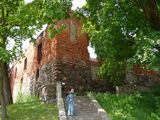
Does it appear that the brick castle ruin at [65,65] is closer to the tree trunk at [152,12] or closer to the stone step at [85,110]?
the stone step at [85,110]

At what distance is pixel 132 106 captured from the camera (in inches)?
775

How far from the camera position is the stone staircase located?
1831 centimetres

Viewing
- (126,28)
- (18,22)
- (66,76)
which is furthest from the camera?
(66,76)

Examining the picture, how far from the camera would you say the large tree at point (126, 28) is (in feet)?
56.3

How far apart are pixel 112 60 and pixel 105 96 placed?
7.39 ft

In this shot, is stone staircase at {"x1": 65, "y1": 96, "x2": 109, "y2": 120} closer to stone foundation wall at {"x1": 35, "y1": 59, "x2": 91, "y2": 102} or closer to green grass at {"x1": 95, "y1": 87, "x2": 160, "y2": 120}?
green grass at {"x1": 95, "y1": 87, "x2": 160, "y2": 120}

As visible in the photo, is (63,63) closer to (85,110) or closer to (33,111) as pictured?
(33,111)

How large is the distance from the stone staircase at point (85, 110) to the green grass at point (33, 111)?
1.21 metres

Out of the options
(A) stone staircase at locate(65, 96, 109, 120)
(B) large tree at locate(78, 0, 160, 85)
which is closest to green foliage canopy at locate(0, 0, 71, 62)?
(B) large tree at locate(78, 0, 160, 85)

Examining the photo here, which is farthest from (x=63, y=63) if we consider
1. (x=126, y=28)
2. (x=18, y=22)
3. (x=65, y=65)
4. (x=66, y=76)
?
(x=126, y=28)

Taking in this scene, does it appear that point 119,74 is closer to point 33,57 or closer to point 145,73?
point 145,73

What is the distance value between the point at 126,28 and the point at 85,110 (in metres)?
5.10

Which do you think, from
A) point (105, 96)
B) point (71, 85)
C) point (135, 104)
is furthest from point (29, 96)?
point (135, 104)

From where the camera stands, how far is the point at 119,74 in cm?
2383
